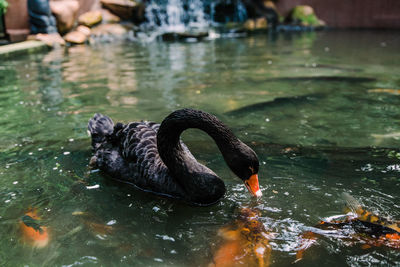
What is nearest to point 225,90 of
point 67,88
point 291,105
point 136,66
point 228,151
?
point 291,105

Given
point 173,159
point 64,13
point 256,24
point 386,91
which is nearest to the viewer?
point 173,159

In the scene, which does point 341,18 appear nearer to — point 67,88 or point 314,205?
point 67,88

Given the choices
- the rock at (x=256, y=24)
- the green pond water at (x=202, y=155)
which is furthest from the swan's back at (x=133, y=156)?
the rock at (x=256, y=24)

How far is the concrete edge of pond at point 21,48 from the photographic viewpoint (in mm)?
9750

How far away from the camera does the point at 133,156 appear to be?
10.0ft

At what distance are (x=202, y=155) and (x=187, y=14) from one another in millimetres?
14748

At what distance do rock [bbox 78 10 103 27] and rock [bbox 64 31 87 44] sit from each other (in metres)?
1.25

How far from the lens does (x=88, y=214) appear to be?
102 inches

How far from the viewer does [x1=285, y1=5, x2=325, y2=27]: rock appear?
16734 mm

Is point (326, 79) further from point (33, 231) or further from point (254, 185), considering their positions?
point (33, 231)

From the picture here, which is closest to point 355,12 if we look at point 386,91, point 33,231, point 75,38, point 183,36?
point 183,36

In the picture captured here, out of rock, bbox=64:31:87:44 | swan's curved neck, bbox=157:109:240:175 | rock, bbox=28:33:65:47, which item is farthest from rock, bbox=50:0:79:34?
swan's curved neck, bbox=157:109:240:175

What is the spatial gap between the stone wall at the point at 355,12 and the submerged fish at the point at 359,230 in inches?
606

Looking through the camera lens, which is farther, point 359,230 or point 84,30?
point 84,30
